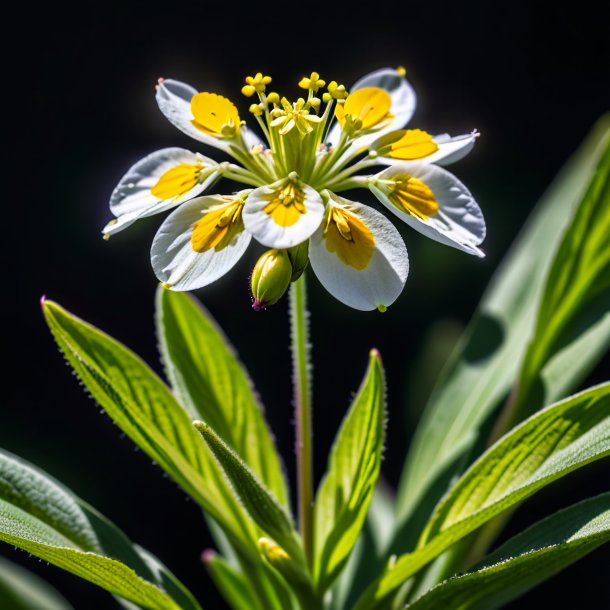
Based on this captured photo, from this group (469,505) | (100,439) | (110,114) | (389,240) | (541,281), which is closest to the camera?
(389,240)

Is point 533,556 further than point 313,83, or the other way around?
point 313,83

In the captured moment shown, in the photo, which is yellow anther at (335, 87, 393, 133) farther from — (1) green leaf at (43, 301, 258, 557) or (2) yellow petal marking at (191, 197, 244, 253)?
(1) green leaf at (43, 301, 258, 557)

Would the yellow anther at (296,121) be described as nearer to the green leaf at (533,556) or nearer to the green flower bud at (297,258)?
the green flower bud at (297,258)

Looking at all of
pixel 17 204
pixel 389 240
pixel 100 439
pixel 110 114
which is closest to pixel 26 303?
pixel 17 204

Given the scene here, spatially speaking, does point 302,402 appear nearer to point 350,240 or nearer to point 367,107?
point 350,240

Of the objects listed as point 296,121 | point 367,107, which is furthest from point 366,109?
point 296,121

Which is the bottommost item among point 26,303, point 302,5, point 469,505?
point 469,505

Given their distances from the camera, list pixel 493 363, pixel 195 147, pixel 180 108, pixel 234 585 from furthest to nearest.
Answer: pixel 195 147 < pixel 493 363 < pixel 234 585 < pixel 180 108

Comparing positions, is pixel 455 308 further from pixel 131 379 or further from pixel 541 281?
pixel 131 379
